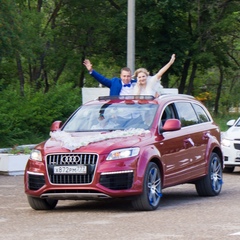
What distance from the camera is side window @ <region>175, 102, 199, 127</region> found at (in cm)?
1434

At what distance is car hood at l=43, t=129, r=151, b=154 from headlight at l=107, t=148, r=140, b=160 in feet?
0.19

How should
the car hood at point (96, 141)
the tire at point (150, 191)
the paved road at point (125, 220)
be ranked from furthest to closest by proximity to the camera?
the tire at point (150, 191), the car hood at point (96, 141), the paved road at point (125, 220)

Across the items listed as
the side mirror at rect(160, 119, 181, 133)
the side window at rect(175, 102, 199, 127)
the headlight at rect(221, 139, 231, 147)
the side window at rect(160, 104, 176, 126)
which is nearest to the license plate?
the side mirror at rect(160, 119, 181, 133)

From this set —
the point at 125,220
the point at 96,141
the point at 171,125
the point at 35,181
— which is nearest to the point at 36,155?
the point at 35,181

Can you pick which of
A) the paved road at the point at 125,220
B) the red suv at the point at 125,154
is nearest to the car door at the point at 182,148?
the red suv at the point at 125,154

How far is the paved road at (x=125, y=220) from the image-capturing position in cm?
1020

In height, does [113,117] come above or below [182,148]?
above

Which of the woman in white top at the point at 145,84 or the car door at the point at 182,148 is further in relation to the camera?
the woman in white top at the point at 145,84

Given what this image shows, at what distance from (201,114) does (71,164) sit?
362 cm

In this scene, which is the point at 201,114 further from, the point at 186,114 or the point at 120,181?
the point at 120,181

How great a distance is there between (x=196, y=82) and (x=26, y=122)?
4247 centimetres

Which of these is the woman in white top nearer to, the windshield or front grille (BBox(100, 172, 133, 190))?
the windshield

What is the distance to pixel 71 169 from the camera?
40.3ft

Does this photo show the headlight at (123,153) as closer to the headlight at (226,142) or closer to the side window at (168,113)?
the side window at (168,113)
